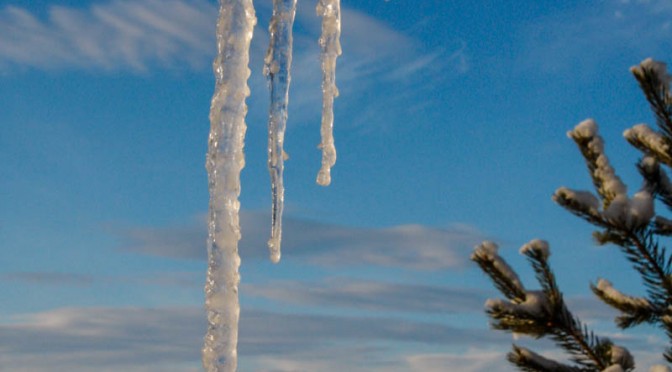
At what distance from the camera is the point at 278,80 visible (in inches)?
113

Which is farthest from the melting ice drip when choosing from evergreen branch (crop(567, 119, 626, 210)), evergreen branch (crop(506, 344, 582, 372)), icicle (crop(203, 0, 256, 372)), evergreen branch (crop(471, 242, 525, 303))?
evergreen branch (crop(567, 119, 626, 210))

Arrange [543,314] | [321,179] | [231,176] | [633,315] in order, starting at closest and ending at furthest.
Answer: [231,176] < [321,179] < [543,314] < [633,315]

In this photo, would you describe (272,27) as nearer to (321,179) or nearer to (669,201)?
(321,179)

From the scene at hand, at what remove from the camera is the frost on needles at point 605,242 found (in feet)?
13.5

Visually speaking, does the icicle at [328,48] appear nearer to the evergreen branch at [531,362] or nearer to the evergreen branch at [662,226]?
the evergreen branch at [531,362]

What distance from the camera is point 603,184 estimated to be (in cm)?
440

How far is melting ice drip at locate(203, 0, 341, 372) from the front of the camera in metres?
2.78

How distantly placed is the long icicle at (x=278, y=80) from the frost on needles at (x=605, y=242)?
5.68 ft

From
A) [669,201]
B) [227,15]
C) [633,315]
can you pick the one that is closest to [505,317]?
[633,315]

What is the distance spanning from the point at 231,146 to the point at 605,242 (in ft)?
8.56

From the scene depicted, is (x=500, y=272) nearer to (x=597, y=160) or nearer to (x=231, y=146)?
(x=597, y=160)

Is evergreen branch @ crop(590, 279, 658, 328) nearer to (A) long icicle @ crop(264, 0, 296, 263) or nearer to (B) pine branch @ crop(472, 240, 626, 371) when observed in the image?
(B) pine branch @ crop(472, 240, 626, 371)

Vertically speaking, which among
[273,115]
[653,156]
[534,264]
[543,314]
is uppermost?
[653,156]

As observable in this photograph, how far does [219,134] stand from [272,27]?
0.49 meters
